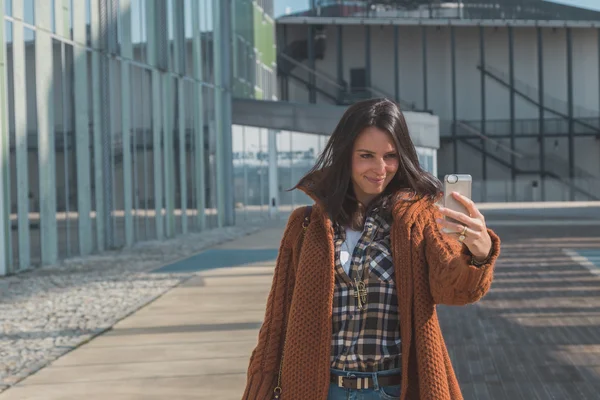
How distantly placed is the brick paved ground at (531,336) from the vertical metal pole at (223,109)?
51.1 ft

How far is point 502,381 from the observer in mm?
7500

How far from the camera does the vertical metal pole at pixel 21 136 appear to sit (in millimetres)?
16656

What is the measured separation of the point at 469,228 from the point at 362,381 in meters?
0.54

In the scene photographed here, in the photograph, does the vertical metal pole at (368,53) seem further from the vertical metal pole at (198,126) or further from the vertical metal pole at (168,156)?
the vertical metal pole at (168,156)

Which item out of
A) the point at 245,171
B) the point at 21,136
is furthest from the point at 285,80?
the point at 21,136

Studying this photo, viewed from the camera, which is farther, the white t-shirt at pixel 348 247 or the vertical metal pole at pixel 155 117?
the vertical metal pole at pixel 155 117

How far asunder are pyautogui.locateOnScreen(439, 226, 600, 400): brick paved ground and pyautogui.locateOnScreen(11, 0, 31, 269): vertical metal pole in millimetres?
7338

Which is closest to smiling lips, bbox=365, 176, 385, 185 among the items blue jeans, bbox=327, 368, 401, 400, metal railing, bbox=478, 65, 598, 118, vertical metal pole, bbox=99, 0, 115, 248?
blue jeans, bbox=327, 368, 401, 400

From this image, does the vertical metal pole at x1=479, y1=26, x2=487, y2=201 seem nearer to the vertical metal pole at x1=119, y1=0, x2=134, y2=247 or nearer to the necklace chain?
the vertical metal pole at x1=119, y1=0, x2=134, y2=247

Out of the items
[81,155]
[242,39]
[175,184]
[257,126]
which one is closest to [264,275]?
[81,155]

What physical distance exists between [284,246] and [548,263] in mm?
14624

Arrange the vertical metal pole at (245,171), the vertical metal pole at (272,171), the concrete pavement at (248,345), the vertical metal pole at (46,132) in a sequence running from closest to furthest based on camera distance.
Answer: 1. the concrete pavement at (248,345)
2. the vertical metal pole at (46,132)
3. the vertical metal pole at (245,171)
4. the vertical metal pole at (272,171)

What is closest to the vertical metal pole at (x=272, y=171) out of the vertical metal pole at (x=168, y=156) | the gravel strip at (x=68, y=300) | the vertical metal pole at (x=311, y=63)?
the vertical metal pole at (x=168, y=156)

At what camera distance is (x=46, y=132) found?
18.0 meters
